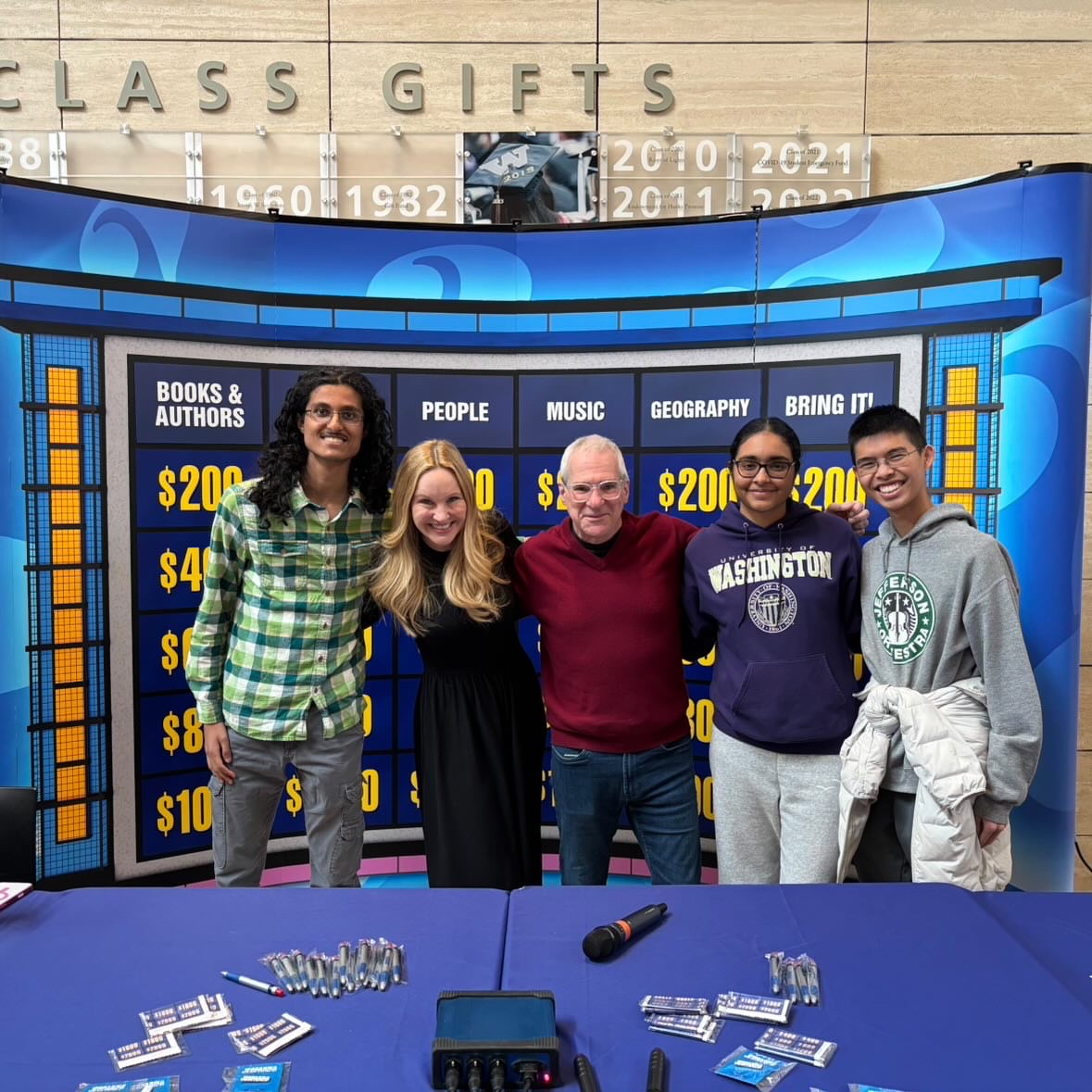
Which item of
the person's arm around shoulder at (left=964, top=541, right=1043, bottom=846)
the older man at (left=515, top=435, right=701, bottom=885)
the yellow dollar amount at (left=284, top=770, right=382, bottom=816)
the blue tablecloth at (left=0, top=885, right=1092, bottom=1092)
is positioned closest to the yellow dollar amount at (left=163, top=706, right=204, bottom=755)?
the yellow dollar amount at (left=284, top=770, right=382, bottom=816)

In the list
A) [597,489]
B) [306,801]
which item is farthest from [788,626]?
[306,801]

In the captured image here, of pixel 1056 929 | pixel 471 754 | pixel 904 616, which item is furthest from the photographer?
pixel 471 754

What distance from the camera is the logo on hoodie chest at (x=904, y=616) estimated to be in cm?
184

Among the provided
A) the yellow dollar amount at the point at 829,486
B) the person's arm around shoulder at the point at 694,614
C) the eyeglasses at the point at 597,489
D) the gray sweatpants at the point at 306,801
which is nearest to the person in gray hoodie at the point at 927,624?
the person's arm around shoulder at the point at 694,614

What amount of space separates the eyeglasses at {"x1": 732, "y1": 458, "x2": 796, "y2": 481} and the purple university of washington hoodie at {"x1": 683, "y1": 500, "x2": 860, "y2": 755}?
5.2 inches

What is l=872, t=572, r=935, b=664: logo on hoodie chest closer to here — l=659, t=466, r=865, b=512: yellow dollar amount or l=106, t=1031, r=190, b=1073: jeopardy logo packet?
l=659, t=466, r=865, b=512: yellow dollar amount

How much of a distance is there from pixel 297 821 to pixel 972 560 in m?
2.52

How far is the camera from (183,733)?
9.75 ft

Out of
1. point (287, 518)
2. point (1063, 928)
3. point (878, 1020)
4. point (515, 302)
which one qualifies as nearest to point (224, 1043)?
point (878, 1020)

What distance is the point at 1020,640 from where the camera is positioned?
5.75 ft

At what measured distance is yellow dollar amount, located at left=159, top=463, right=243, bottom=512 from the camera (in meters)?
2.93

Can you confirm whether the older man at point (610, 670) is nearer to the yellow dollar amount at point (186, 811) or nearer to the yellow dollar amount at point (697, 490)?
the yellow dollar amount at point (697, 490)

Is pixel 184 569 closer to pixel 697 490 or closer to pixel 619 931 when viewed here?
pixel 697 490

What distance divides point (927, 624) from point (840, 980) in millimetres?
902
